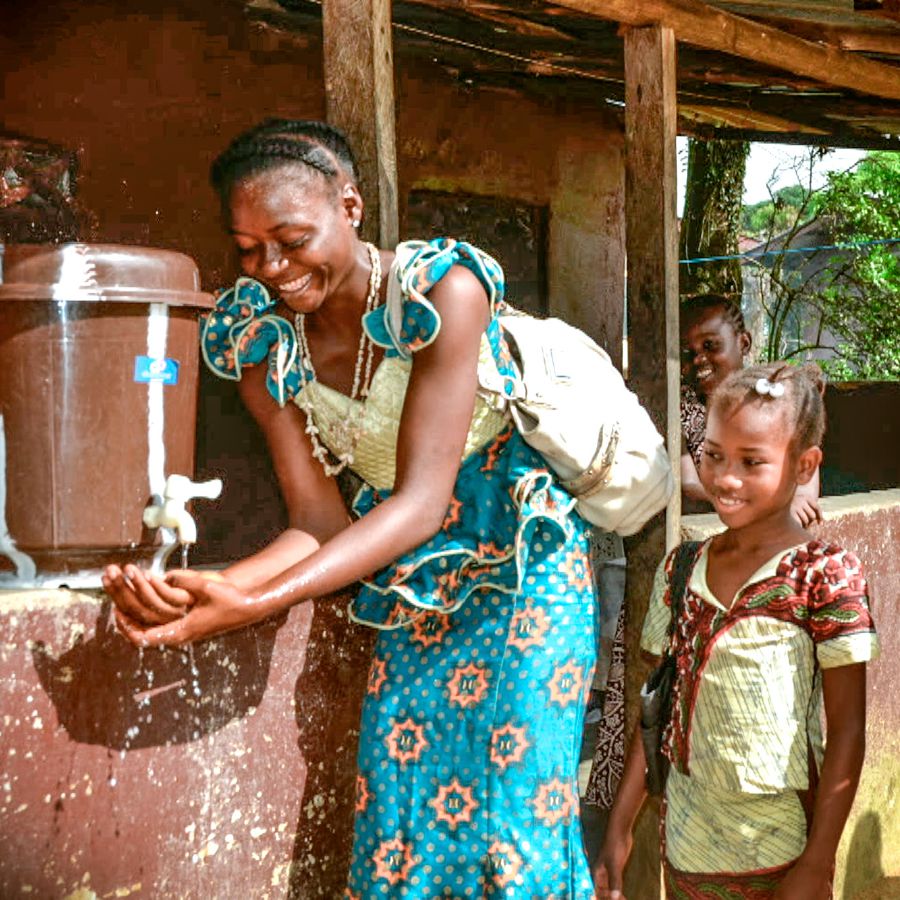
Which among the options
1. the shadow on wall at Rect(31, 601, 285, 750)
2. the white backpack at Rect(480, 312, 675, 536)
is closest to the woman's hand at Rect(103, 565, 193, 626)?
the shadow on wall at Rect(31, 601, 285, 750)

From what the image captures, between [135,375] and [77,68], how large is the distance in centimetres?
261

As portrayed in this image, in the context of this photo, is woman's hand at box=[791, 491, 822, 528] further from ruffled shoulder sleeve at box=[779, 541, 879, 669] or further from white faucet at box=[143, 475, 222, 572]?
white faucet at box=[143, 475, 222, 572]

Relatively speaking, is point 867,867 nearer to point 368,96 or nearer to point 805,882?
point 805,882

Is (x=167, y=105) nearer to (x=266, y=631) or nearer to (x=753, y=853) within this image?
(x=266, y=631)

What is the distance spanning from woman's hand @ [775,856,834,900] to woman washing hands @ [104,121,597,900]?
0.37 m

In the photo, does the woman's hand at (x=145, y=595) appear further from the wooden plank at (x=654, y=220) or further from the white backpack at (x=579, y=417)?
the wooden plank at (x=654, y=220)

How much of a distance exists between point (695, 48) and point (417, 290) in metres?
2.98

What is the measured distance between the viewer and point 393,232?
9.88 feet

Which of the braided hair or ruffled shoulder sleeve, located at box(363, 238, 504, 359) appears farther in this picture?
the braided hair

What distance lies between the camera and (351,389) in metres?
2.52

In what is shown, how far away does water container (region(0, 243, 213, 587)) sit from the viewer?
2.34 metres

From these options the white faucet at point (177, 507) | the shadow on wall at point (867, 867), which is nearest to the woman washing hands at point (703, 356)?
the shadow on wall at point (867, 867)

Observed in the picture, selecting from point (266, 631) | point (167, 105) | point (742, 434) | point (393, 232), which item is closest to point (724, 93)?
point (167, 105)

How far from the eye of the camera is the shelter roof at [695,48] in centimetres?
399
